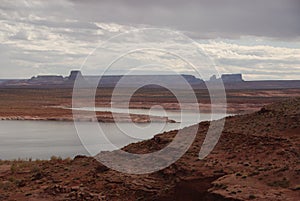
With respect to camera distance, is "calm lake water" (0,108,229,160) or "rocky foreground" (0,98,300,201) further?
"calm lake water" (0,108,229,160)

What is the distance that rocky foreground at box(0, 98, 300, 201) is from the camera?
37.7 ft

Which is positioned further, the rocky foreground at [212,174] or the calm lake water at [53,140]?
the calm lake water at [53,140]

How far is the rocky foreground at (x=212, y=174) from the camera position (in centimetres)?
1148

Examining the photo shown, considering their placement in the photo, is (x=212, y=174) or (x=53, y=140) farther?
(x=53, y=140)

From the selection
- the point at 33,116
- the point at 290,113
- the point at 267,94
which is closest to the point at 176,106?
the point at 33,116

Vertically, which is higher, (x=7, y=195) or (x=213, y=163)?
(x=213, y=163)

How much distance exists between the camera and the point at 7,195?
1579 cm

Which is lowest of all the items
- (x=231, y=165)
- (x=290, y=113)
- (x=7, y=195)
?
(x=7, y=195)

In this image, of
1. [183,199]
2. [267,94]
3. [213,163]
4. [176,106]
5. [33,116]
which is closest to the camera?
[183,199]

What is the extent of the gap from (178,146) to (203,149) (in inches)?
36.6

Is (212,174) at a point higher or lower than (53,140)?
higher

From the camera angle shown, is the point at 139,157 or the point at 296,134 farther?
the point at 139,157

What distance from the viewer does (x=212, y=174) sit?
43.0 feet

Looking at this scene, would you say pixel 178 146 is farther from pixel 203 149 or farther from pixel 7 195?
pixel 7 195
